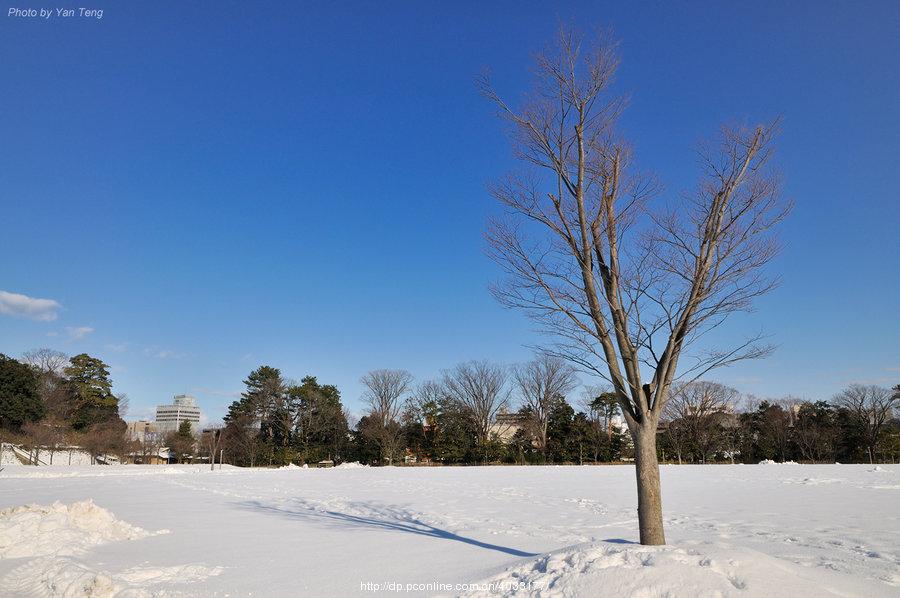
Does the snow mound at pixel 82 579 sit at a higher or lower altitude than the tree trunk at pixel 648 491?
lower

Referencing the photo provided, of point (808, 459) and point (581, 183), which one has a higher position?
point (581, 183)

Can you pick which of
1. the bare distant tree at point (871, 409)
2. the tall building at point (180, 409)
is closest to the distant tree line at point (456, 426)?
the bare distant tree at point (871, 409)

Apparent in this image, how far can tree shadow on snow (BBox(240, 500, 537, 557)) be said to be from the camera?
23.2 feet

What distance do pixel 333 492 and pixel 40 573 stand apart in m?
10.9

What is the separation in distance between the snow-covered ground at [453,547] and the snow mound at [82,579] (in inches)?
0.7

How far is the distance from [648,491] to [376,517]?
6089 millimetres

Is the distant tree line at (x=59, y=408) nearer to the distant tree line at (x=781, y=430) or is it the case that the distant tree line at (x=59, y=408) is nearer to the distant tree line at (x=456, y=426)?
the distant tree line at (x=456, y=426)

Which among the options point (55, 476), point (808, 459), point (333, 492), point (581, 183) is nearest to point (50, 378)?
point (55, 476)

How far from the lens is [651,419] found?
5.43m

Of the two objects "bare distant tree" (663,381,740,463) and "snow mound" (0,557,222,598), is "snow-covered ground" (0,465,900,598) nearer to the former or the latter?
"snow mound" (0,557,222,598)

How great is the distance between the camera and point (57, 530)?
6.47 m

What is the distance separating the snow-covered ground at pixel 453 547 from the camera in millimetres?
4062

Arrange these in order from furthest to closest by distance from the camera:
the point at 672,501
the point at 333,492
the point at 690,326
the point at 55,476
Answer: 1. the point at 55,476
2. the point at 333,492
3. the point at 672,501
4. the point at 690,326

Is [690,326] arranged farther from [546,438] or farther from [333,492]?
[546,438]
